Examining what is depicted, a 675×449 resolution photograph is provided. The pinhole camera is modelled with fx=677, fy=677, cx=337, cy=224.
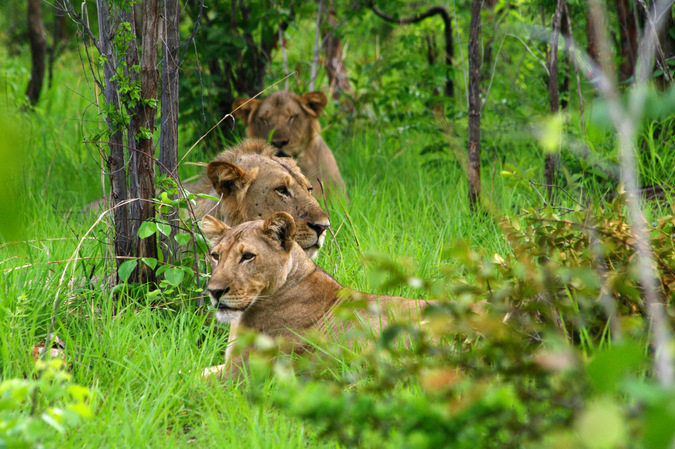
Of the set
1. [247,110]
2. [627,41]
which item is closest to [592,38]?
[627,41]

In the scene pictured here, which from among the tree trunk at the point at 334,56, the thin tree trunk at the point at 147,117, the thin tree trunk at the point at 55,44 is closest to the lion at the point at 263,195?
the thin tree trunk at the point at 147,117

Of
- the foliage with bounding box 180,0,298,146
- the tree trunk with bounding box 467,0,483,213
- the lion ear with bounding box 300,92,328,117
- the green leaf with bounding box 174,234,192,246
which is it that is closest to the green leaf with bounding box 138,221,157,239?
the green leaf with bounding box 174,234,192,246

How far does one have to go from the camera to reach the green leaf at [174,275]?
12.1 ft

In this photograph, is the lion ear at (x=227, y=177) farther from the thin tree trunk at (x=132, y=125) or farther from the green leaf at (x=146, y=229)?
the green leaf at (x=146, y=229)

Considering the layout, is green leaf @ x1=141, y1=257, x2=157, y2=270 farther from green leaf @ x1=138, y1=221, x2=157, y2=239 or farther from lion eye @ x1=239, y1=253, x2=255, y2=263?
lion eye @ x1=239, y1=253, x2=255, y2=263

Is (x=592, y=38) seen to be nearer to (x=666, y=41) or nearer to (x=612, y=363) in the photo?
(x=666, y=41)

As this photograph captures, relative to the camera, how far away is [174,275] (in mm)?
3723

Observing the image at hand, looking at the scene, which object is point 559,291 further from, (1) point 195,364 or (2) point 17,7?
(2) point 17,7

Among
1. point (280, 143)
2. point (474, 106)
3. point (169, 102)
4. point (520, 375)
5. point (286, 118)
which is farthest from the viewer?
point (286, 118)

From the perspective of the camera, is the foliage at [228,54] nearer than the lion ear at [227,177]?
No

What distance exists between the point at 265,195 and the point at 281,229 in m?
1.21

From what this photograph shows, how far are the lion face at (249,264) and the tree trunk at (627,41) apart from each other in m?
3.59

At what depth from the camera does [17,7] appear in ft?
40.2

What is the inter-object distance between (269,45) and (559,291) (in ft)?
18.6
